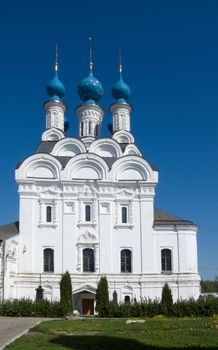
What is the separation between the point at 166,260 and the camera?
27422mm

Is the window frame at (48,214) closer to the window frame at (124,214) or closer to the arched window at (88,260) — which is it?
the arched window at (88,260)

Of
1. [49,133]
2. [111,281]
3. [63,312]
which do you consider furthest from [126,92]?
[63,312]

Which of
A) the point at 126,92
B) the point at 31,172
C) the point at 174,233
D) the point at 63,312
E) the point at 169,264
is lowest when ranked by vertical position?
the point at 63,312

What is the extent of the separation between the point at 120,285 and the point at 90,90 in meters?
14.3

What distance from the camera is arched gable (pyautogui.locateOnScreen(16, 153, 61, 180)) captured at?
2798cm

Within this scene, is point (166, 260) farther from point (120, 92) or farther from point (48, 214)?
point (120, 92)

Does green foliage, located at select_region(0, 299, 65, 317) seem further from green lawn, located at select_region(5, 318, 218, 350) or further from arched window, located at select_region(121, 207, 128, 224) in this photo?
green lawn, located at select_region(5, 318, 218, 350)

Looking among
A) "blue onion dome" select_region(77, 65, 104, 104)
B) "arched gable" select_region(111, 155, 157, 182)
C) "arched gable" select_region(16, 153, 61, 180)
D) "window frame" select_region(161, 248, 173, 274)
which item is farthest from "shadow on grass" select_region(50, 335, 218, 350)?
"blue onion dome" select_region(77, 65, 104, 104)

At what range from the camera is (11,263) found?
83.8ft

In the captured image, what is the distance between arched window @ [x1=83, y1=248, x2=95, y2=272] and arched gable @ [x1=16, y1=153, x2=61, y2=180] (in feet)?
15.2

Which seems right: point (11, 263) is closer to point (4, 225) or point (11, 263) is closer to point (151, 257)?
point (4, 225)

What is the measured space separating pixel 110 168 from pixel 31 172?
4.68m

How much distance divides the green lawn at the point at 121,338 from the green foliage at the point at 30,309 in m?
7.68

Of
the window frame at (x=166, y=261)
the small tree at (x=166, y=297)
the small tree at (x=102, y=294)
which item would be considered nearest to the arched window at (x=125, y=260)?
the window frame at (x=166, y=261)
